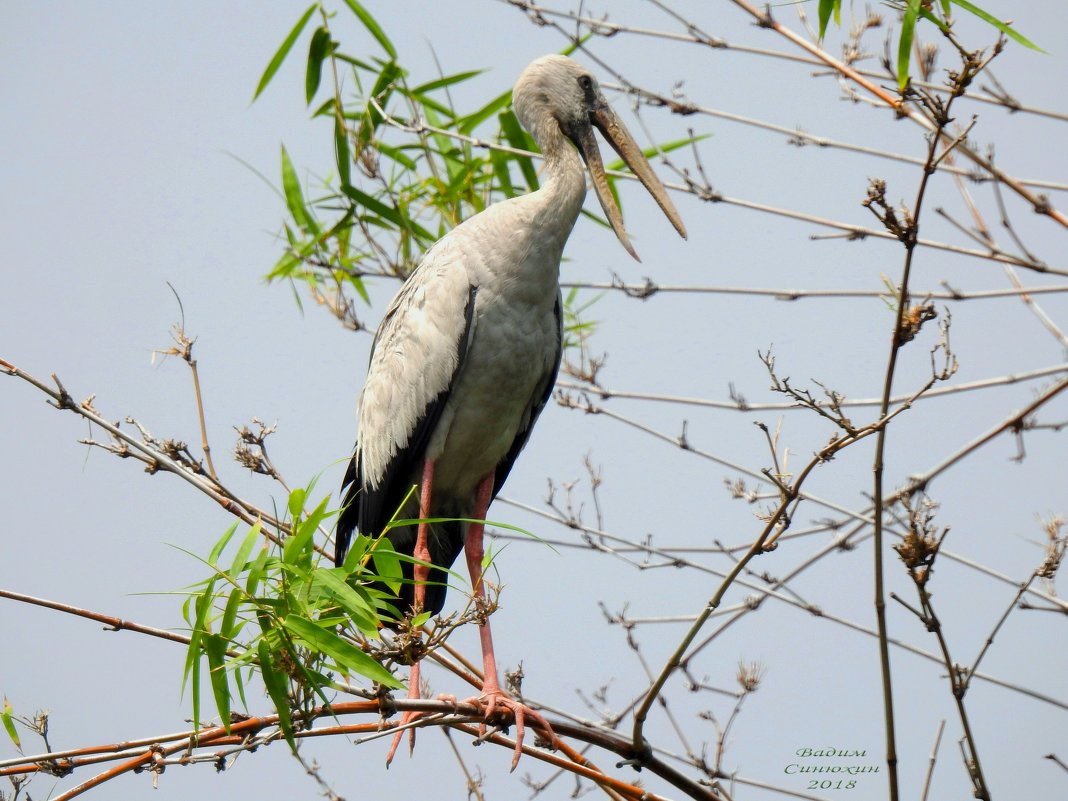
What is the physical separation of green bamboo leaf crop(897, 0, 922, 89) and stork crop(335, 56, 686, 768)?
118 centimetres

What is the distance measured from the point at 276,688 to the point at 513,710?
122 cm

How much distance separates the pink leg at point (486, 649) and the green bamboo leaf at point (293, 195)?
1620 millimetres

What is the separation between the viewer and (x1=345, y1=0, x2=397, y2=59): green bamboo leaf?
518cm

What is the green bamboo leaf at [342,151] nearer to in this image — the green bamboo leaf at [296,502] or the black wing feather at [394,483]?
the black wing feather at [394,483]

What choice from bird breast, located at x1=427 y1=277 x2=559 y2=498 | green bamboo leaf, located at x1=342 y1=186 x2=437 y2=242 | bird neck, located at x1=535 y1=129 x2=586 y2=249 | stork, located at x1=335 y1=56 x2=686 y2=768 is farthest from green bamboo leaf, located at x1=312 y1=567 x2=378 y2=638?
green bamboo leaf, located at x1=342 y1=186 x2=437 y2=242

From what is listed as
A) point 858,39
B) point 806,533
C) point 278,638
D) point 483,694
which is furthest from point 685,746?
point 858,39

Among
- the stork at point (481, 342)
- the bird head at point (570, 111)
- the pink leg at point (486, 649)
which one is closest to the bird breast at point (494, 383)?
the stork at point (481, 342)

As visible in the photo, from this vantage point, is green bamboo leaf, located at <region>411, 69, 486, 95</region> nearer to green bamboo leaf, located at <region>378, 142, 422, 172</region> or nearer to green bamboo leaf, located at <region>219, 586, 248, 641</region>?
green bamboo leaf, located at <region>378, 142, 422, 172</region>

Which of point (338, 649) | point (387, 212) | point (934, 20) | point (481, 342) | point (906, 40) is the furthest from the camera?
point (387, 212)

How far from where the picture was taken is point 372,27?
5.20 meters

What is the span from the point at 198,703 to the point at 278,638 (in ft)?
0.76

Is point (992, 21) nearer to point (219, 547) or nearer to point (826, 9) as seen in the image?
point (826, 9)

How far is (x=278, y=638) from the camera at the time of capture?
8.80 feet

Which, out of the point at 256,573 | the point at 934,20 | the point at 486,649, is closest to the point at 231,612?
the point at 256,573
